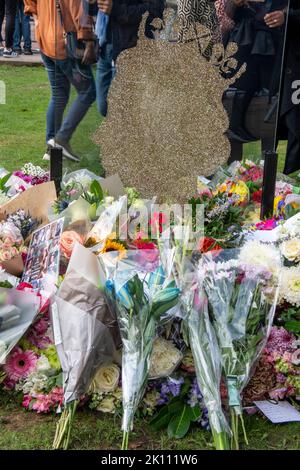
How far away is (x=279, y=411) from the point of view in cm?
302

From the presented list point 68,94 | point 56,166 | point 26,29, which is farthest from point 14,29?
point 56,166

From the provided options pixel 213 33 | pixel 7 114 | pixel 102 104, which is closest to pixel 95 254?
pixel 102 104

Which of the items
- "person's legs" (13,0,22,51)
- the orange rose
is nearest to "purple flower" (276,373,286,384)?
the orange rose

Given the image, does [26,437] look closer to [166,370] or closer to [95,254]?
[166,370]

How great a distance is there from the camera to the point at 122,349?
2.97 meters

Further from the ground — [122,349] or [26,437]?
[122,349]

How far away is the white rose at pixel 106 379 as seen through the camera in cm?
300

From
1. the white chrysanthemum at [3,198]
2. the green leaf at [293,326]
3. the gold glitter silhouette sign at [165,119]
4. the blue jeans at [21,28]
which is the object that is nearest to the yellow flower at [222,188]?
the gold glitter silhouette sign at [165,119]

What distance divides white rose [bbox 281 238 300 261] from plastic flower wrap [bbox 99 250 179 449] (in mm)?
607

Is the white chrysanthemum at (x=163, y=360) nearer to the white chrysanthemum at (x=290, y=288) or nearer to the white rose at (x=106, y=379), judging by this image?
the white rose at (x=106, y=379)

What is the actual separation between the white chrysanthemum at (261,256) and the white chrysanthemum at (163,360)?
48cm

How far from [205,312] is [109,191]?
55.1 inches

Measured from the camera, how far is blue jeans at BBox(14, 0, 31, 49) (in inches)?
437

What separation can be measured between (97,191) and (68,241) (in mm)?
564
